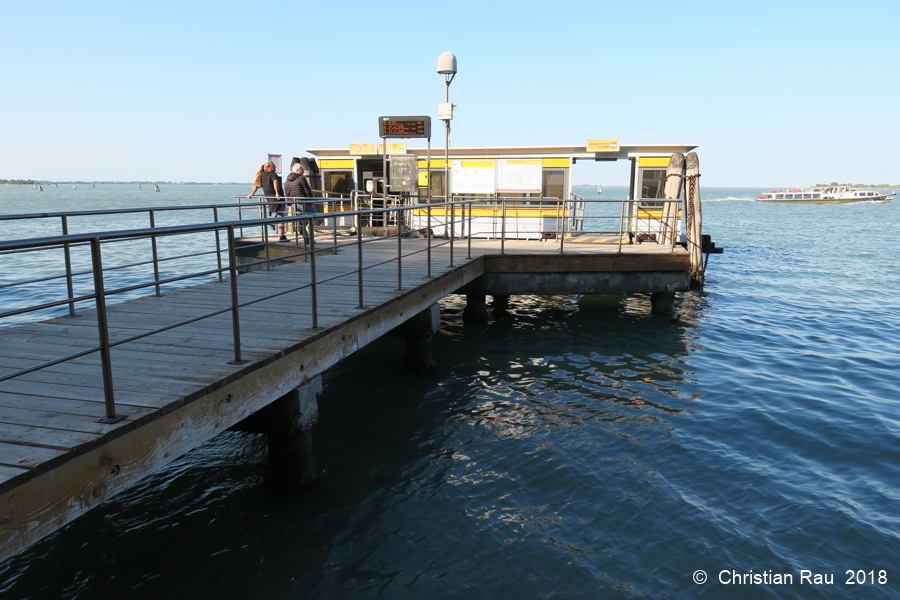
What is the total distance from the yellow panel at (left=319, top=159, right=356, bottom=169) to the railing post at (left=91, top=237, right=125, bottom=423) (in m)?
16.9

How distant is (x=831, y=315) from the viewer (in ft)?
49.1

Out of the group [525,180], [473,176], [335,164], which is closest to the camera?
[525,180]

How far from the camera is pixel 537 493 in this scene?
616cm

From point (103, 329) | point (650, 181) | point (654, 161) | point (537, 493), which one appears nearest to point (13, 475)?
point (103, 329)

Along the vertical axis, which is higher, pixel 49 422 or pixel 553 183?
pixel 553 183

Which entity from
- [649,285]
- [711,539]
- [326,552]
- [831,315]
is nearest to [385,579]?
[326,552]

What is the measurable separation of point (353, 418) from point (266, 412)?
7.46ft

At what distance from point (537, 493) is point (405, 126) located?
36.2 feet

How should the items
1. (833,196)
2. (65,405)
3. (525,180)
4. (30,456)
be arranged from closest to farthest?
(30,456) < (65,405) < (525,180) < (833,196)

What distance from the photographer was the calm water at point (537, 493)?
482cm

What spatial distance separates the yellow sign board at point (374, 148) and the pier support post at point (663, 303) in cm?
936

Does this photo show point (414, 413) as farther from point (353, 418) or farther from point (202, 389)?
point (202, 389)

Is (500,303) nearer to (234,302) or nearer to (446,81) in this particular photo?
(446,81)

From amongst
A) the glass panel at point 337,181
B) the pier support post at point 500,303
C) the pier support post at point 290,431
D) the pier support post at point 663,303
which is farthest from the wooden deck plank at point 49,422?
the glass panel at point 337,181
